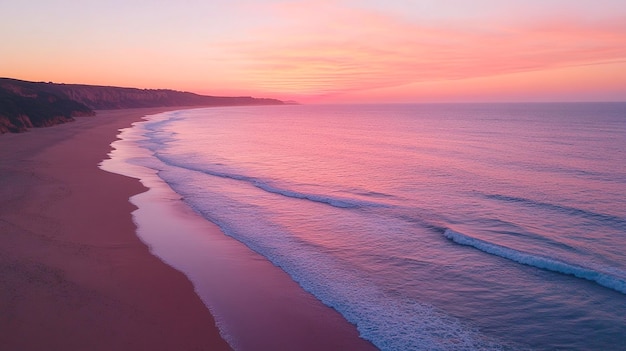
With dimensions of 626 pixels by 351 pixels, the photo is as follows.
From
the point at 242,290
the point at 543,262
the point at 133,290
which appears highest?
the point at 543,262

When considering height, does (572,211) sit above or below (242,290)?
above

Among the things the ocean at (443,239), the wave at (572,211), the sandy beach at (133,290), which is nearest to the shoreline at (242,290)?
the sandy beach at (133,290)

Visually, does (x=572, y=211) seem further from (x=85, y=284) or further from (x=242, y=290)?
(x=85, y=284)

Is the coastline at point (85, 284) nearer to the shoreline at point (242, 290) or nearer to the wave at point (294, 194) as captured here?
the shoreline at point (242, 290)

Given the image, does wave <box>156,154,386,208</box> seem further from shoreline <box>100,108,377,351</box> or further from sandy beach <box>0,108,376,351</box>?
sandy beach <box>0,108,376,351</box>

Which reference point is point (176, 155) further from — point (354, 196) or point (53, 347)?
point (53, 347)

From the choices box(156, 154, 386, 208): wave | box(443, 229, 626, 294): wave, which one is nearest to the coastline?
box(156, 154, 386, 208): wave

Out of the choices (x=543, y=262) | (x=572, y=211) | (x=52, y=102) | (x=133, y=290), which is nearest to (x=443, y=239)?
(x=543, y=262)
